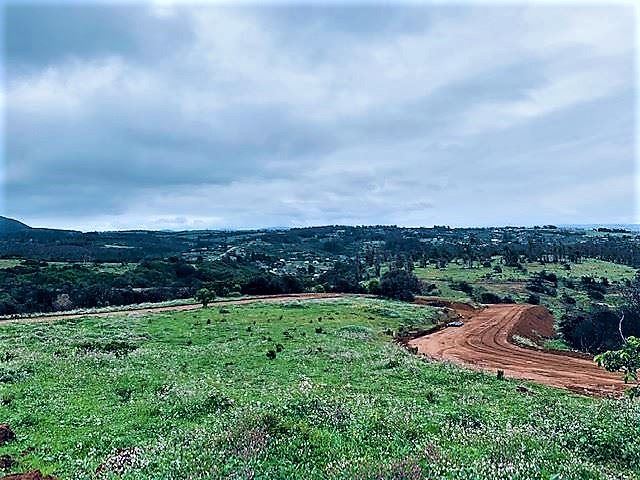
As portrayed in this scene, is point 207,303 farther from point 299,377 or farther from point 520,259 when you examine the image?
point 520,259

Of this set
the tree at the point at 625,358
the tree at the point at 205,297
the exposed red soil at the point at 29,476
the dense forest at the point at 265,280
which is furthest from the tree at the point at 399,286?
the exposed red soil at the point at 29,476

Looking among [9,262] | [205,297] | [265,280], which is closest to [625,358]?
[205,297]

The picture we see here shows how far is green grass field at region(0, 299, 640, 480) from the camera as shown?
11.6m

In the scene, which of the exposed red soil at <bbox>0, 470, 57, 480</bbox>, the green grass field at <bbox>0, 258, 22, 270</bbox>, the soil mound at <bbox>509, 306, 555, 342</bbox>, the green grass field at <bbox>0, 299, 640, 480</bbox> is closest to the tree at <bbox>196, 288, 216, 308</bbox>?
the green grass field at <bbox>0, 299, 640, 480</bbox>

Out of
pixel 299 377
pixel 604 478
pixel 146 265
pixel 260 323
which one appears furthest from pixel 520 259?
pixel 604 478

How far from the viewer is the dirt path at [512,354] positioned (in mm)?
28219

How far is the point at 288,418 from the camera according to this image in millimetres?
14656

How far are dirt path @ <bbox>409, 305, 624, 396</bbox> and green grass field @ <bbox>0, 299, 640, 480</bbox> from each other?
498cm

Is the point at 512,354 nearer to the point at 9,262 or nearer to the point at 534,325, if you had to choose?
the point at 534,325

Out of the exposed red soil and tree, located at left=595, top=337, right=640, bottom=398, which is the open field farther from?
the exposed red soil

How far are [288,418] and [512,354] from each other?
27.4m

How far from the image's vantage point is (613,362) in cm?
1441

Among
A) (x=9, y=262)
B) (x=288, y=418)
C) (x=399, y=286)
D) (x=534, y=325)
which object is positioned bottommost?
(x=534, y=325)

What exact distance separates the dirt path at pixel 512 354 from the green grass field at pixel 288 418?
498cm
